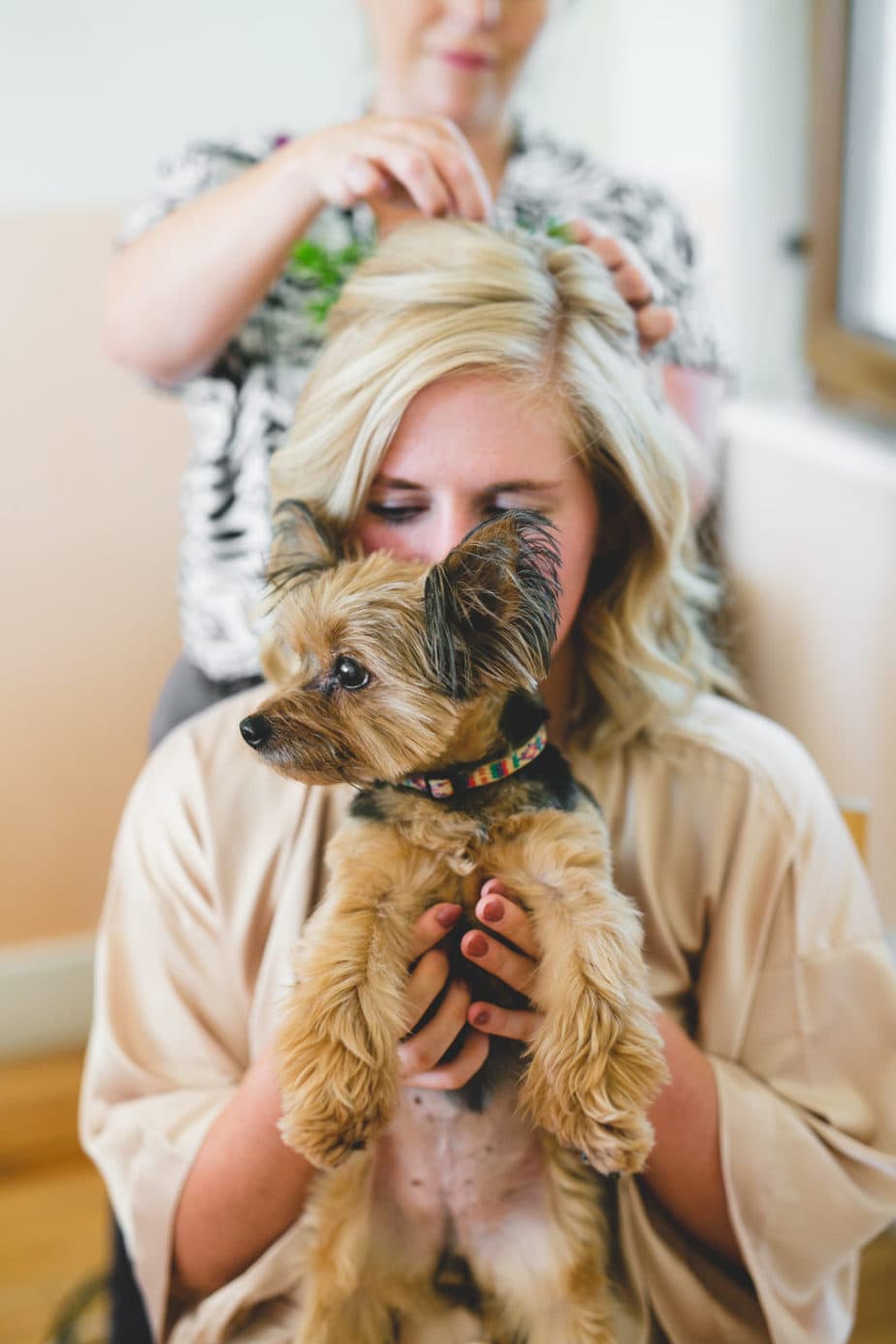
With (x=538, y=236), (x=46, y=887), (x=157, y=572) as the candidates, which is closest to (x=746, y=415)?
(x=538, y=236)

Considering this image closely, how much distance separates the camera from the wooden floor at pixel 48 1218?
108cm

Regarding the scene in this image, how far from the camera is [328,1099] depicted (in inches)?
27.3

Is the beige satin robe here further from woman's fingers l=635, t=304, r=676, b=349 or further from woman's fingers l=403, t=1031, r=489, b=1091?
woman's fingers l=635, t=304, r=676, b=349

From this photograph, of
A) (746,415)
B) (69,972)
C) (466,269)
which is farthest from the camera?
(746,415)

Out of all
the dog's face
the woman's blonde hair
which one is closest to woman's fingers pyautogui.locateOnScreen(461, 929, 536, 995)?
the dog's face

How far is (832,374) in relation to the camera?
127 cm

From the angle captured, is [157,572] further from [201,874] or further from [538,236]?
[538,236]

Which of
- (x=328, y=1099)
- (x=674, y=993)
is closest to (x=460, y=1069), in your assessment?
(x=328, y=1099)

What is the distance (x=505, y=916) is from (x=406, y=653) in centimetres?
19

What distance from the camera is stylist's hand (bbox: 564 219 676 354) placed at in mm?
956

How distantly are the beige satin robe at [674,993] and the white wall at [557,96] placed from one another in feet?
1.86

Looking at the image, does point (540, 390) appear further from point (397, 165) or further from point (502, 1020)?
point (502, 1020)

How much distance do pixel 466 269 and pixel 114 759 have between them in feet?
1.77

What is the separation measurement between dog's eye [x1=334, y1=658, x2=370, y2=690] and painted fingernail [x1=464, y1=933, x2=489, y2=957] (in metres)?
0.19
